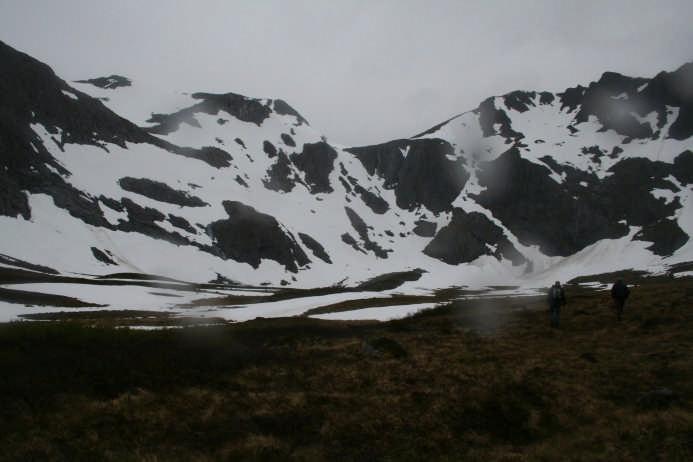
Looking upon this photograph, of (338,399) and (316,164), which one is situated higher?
(316,164)

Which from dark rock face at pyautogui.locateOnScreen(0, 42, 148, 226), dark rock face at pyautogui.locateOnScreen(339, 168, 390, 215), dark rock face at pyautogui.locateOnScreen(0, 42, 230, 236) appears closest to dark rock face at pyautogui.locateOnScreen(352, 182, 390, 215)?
dark rock face at pyautogui.locateOnScreen(339, 168, 390, 215)

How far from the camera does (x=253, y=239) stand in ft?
392

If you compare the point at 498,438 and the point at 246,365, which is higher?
the point at 246,365

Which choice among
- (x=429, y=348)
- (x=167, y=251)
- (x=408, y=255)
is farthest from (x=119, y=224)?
(x=429, y=348)

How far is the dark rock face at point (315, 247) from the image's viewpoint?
13188 cm

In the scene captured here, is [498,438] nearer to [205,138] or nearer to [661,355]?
[661,355]

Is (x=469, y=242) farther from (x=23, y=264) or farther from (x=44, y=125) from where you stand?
(x=23, y=264)

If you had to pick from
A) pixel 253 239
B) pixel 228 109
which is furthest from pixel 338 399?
pixel 228 109

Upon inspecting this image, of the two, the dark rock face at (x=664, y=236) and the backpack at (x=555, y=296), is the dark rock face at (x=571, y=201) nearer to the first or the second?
the dark rock face at (x=664, y=236)

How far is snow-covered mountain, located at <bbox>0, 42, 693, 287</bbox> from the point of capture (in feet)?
316

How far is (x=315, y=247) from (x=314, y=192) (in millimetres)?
34161

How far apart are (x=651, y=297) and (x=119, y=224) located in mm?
93914

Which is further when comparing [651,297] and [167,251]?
[167,251]

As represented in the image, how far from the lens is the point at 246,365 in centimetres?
1775
